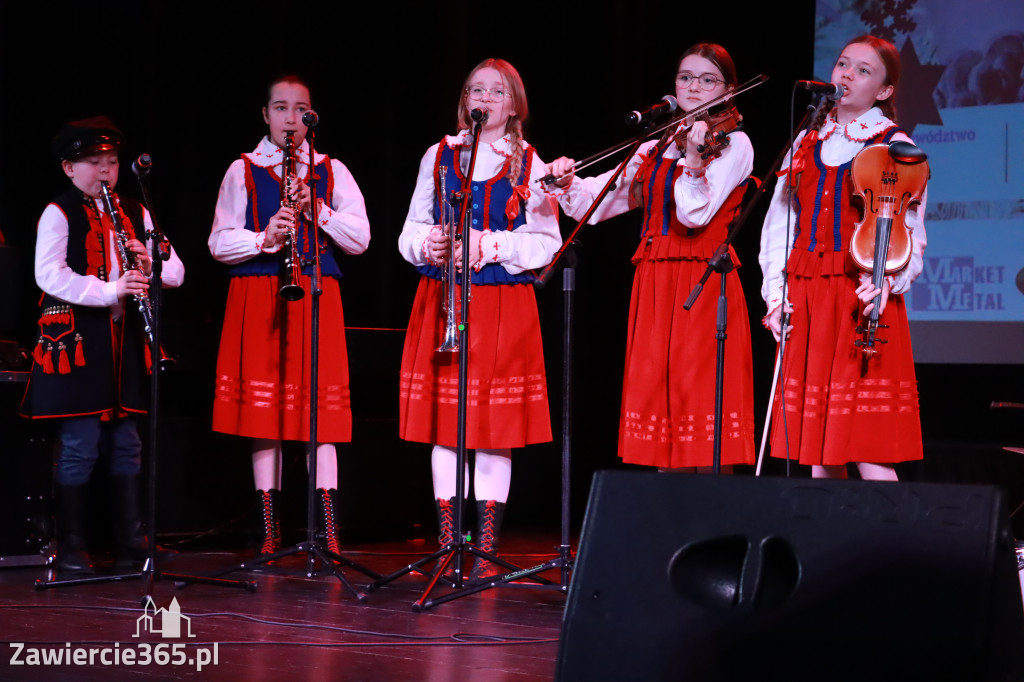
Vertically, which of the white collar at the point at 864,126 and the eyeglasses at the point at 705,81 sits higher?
the eyeglasses at the point at 705,81

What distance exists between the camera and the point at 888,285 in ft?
10.9

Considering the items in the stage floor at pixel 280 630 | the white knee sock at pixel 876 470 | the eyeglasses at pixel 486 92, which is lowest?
the stage floor at pixel 280 630

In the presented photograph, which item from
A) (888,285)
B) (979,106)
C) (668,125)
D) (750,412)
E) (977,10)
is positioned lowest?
(750,412)

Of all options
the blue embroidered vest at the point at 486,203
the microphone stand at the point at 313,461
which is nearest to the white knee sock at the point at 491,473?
the microphone stand at the point at 313,461

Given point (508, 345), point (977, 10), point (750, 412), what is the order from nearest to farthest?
point (750, 412)
point (508, 345)
point (977, 10)

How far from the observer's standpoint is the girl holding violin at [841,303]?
337 centimetres

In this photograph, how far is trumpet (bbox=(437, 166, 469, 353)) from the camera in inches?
148

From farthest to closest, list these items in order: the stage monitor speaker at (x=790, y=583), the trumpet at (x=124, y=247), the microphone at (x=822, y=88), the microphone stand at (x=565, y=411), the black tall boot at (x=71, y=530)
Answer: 1. the black tall boot at (x=71, y=530)
2. the trumpet at (x=124, y=247)
3. the microphone stand at (x=565, y=411)
4. the microphone at (x=822, y=88)
5. the stage monitor speaker at (x=790, y=583)

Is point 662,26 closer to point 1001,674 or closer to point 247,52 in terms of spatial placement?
point 247,52

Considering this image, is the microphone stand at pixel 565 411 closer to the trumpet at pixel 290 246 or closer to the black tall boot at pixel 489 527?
the black tall boot at pixel 489 527

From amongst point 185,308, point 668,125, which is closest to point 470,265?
point 668,125

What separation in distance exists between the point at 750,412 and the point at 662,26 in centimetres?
287

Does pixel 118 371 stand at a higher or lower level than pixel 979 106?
lower

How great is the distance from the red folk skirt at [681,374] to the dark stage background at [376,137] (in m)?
1.85
